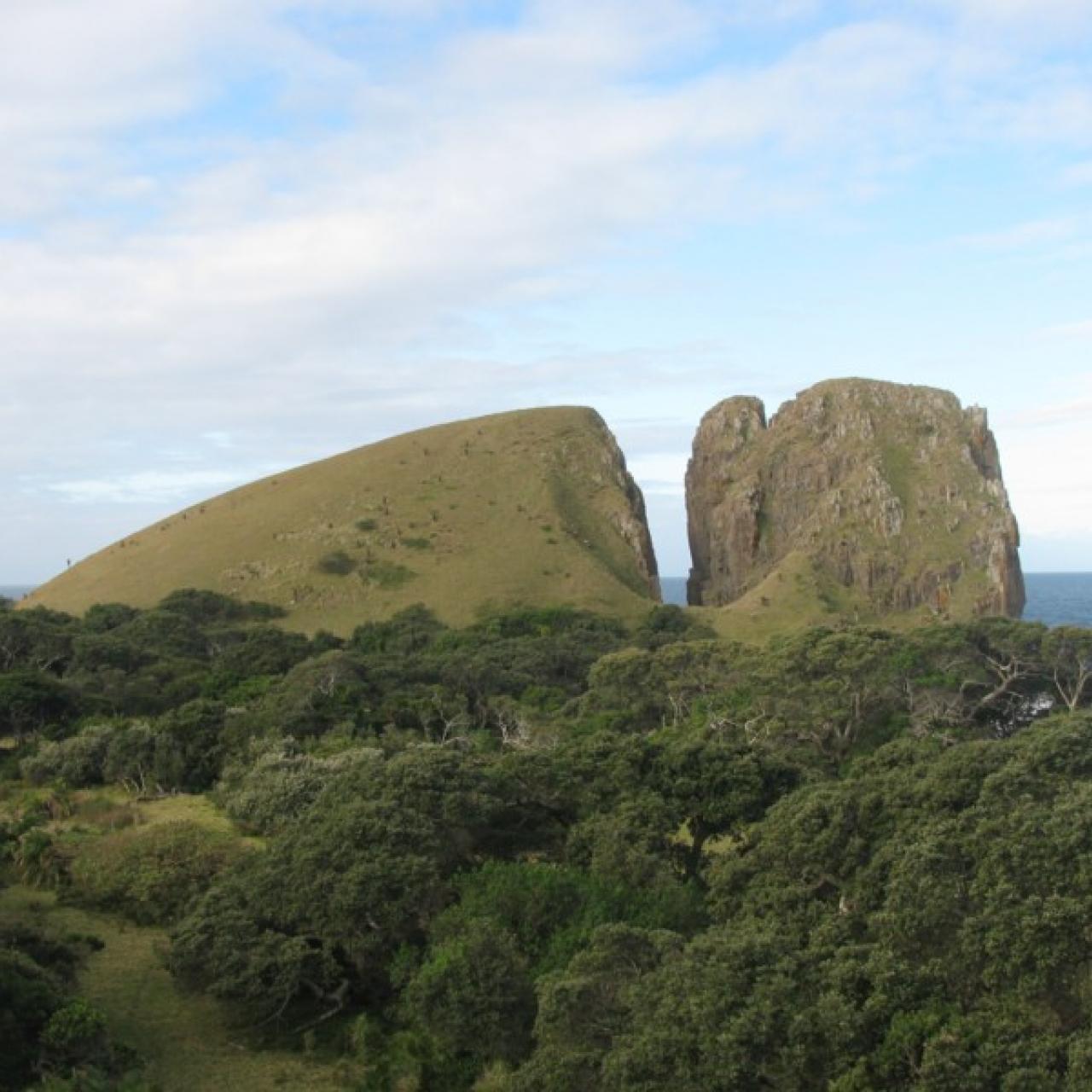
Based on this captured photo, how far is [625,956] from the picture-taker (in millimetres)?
20781

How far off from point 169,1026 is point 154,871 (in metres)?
6.13

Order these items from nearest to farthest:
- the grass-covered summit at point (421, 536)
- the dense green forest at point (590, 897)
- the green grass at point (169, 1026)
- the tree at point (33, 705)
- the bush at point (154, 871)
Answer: the dense green forest at point (590, 897), the green grass at point (169, 1026), the bush at point (154, 871), the tree at point (33, 705), the grass-covered summit at point (421, 536)

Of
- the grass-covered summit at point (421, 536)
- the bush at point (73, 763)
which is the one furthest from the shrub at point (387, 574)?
the bush at point (73, 763)

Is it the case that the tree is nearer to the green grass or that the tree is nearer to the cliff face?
the green grass

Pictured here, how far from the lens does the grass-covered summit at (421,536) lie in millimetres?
93438

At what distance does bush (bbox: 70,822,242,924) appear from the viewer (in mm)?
29422

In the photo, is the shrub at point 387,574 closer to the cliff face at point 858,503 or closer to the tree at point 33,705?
the cliff face at point 858,503

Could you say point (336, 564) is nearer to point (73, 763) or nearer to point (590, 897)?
point (73, 763)

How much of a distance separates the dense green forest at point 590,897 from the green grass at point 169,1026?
0.35 meters

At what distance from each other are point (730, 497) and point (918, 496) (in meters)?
16.7

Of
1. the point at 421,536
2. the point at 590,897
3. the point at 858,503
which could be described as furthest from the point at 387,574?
the point at 590,897

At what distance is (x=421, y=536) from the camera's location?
101250 millimetres

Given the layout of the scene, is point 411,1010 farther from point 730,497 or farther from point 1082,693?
point 730,497

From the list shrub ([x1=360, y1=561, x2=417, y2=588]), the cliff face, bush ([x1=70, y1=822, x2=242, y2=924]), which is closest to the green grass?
bush ([x1=70, y1=822, x2=242, y2=924])
